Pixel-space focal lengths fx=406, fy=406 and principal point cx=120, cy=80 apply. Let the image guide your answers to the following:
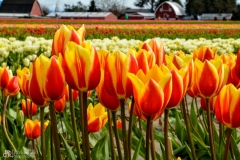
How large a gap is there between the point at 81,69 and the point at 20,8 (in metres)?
86.3

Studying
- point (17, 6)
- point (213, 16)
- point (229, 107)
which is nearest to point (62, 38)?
point (229, 107)

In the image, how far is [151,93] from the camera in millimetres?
1008

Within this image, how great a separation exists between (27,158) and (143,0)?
340ft

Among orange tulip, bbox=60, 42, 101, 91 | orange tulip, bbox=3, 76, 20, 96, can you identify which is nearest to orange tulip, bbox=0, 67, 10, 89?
orange tulip, bbox=3, 76, 20, 96

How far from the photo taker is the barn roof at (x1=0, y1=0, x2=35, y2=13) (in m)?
83.3

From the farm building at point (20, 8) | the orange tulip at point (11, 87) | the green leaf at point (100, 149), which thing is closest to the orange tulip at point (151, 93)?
the green leaf at point (100, 149)

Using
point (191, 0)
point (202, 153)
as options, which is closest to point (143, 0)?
point (191, 0)

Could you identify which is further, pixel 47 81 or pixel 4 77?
pixel 4 77

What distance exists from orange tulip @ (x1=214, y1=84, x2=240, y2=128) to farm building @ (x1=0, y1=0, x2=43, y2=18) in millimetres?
83745

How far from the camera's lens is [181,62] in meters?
1.46

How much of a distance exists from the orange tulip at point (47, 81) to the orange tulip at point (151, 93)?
0.22 meters

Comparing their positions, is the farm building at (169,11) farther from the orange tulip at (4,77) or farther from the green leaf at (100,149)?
the green leaf at (100,149)

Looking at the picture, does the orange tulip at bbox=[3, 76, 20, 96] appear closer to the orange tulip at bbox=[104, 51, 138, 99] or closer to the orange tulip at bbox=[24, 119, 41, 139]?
the orange tulip at bbox=[24, 119, 41, 139]

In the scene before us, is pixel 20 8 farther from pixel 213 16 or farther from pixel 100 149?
pixel 100 149
